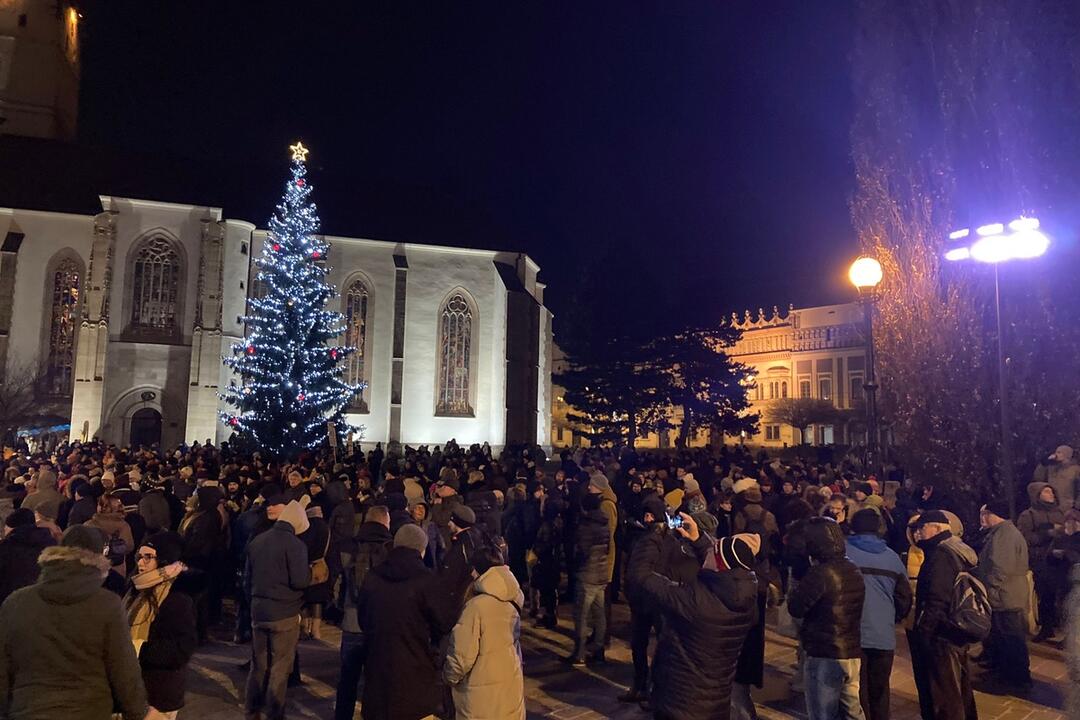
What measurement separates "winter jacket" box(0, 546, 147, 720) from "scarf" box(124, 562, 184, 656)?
970 mm

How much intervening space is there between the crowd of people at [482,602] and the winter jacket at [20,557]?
0.05ft

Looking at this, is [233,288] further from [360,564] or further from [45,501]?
[360,564]

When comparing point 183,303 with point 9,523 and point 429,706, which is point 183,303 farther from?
point 429,706

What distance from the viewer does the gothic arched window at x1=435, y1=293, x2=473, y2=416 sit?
35406mm

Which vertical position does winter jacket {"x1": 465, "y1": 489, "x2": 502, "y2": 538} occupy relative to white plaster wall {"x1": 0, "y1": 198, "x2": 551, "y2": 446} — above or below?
below

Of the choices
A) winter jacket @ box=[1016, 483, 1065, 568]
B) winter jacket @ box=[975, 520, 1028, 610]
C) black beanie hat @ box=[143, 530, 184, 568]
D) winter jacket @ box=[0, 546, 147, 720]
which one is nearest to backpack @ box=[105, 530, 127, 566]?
black beanie hat @ box=[143, 530, 184, 568]

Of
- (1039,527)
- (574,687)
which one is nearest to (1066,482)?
(1039,527)

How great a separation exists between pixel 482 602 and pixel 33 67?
4695 cm

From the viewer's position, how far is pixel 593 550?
721cm

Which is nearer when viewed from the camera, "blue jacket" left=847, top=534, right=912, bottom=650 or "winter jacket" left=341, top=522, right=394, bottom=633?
"blue jacket" left=847, top=534, right=912, bottom=650

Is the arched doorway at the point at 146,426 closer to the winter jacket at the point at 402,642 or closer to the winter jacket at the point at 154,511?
the winter jacket at the point at 154,511

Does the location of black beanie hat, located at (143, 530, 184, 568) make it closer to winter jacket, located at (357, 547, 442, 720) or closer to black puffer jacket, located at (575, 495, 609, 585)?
winter jacket, located at (357, 547, 442, 720)

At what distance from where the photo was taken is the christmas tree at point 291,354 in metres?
25.7

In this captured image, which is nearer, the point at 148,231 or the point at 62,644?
the point at 62,644
